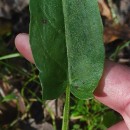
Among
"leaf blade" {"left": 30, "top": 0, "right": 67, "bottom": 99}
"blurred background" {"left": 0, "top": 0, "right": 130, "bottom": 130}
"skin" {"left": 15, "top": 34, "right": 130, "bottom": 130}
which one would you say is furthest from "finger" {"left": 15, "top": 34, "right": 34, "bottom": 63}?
"blurred background" {"left": 0, "top": 0, "right": 130, "bottom": 130}

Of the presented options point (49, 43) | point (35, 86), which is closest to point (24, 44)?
point (49, 43)

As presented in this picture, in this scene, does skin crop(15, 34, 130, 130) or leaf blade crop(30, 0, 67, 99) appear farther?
skin crop(15, 34, 130, 130)

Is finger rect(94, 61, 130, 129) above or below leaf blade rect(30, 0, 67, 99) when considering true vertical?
below

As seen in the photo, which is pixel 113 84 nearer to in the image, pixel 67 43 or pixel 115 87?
pixel 115 87

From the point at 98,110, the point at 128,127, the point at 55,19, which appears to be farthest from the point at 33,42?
the point at 98,110

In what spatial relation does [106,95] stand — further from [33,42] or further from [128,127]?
[33,42]

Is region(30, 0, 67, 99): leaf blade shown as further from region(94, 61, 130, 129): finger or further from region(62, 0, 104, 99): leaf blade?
region(94, 61, 130, 129): finger

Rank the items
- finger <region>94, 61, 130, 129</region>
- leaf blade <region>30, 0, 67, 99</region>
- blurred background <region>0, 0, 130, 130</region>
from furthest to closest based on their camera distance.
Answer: blurred background <region>0, 0, 130, 130</region> < finger <region>94, 61, 130, 129</region> < leaf blade <region>30, 0, 67, 99</region>
